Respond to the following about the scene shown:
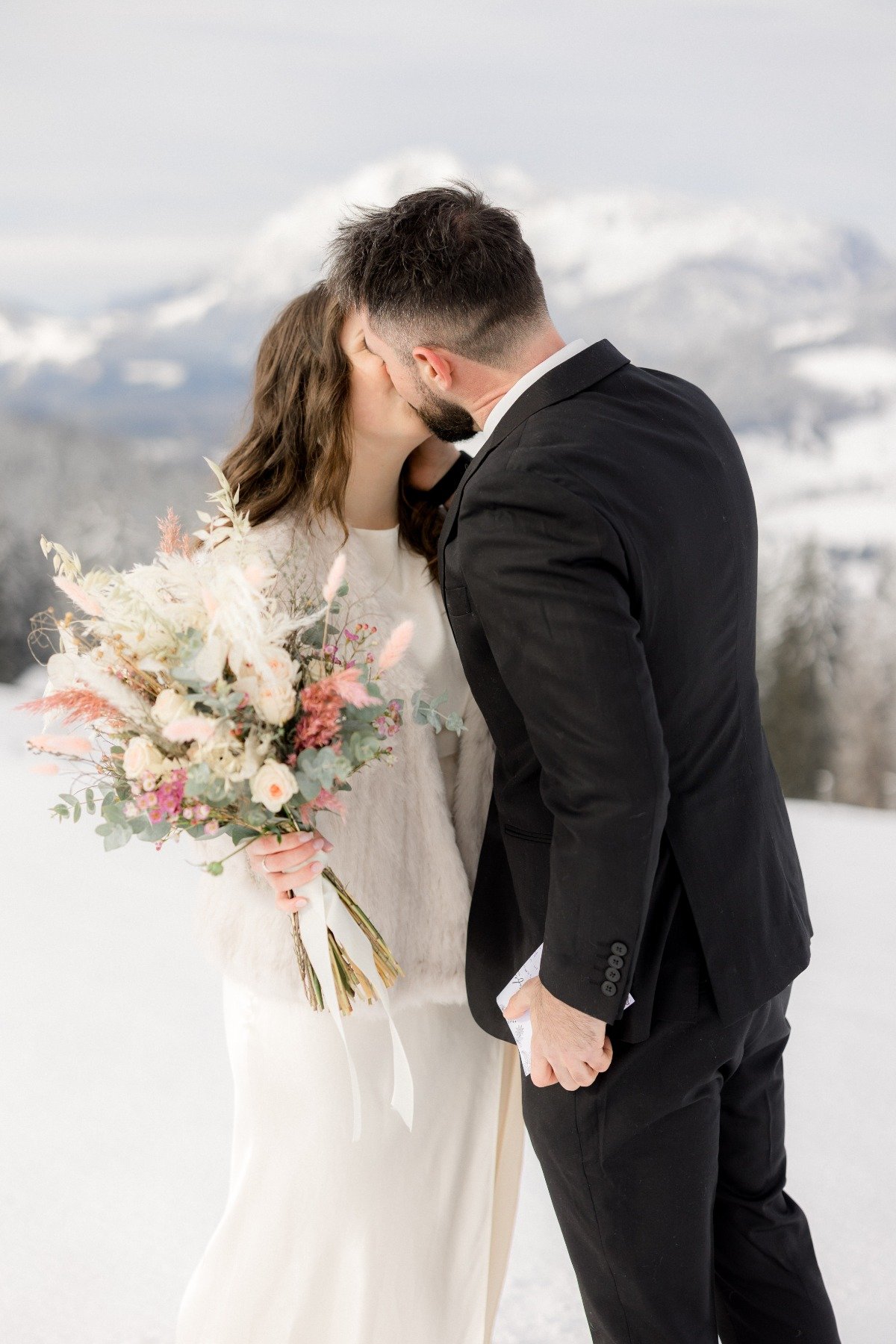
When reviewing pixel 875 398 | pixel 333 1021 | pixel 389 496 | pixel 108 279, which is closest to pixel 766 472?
pixel 875 398

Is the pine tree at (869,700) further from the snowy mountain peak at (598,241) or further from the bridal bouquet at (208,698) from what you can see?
the bridal bouquet at (208,698)

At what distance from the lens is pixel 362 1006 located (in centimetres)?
157

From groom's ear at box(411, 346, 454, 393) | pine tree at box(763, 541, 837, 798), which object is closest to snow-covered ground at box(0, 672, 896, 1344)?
pine tree at box(763, 541, 837, 798)

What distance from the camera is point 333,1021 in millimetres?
1582

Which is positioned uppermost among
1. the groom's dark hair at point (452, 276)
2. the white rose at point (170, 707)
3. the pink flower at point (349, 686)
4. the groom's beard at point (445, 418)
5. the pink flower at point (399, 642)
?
the groom's dark hair at point (452, 276)

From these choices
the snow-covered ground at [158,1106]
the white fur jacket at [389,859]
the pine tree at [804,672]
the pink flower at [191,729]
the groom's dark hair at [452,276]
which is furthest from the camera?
the pine tree at [804,672]

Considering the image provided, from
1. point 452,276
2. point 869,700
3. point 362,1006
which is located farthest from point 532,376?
point 869,700

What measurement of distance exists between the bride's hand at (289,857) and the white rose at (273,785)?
0.15 meters

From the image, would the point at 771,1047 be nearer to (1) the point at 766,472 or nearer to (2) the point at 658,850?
(2) the point at 658,850

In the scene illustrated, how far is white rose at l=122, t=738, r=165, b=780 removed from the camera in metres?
1.18

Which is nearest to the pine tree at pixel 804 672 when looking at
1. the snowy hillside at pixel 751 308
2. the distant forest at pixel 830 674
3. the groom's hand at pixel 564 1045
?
the distant forest at pixel 830 674

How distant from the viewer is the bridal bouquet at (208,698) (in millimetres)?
1173

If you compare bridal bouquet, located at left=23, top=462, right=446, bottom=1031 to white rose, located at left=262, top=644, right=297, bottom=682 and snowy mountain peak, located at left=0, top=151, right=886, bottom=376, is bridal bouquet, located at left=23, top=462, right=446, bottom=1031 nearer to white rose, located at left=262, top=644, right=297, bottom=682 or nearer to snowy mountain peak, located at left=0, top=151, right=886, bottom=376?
white rose, located at left=262, top=644, right=297, bottom=682

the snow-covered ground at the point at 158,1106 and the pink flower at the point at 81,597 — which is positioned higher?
the pink flower at the point at 81,597
